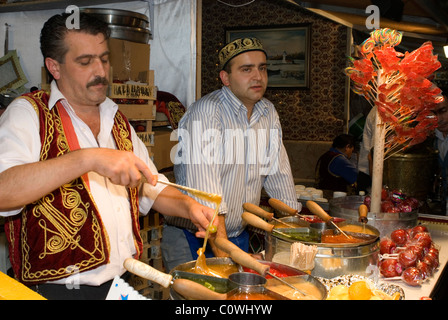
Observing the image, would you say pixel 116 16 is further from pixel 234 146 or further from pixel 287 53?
pixel 287 53

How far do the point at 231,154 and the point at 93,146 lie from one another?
3.12 feet

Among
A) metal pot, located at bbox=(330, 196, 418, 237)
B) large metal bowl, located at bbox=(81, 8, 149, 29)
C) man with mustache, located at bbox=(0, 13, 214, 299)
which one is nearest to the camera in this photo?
man with mustache, located at bbox=(0, 13, 214, 299)

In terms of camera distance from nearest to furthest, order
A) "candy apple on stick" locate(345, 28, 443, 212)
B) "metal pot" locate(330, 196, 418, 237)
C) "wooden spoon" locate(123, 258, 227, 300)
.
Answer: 1. "wooden spoon" locate(123, 258, 227, 300)
2. "metal pot" locate(330, 196, 418, 237)
3. "candy apple on stick" locate(345, 28, 443, 212)

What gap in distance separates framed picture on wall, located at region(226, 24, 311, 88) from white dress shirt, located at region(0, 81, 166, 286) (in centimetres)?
569

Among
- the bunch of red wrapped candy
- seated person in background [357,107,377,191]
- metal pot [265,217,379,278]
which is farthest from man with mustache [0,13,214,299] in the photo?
seated person in background [357,107,377,191]

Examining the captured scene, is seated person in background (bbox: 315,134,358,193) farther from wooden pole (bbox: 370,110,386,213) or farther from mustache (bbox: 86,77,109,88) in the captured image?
mustache (bbox: 86,77,109,88)

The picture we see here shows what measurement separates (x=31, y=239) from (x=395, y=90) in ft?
6.18

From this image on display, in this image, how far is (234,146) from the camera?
259cm

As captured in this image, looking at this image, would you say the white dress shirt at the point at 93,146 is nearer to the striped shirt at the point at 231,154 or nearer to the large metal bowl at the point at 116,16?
the striped shirt at the point at 231,154

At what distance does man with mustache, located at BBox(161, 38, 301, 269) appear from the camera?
8.16ft

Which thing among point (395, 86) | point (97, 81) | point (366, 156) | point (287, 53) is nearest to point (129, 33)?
point (97, 81)

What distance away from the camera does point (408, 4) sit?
4.60 m

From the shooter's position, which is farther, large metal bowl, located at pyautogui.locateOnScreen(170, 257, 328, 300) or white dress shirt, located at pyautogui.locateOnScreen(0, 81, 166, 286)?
white dress shirt, located at pyautogui.locateOnScreen(0, 81, 166, 286)
